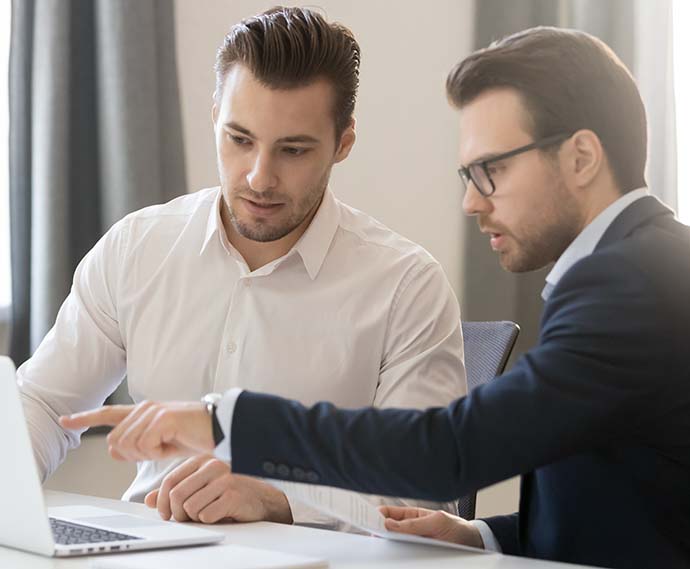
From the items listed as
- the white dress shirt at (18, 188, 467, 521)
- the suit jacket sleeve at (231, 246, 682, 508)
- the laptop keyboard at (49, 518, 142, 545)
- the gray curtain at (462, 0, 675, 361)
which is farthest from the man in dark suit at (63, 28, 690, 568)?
the gray curtain at (462, 0, 675, 361)

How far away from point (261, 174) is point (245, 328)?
28 centimetres

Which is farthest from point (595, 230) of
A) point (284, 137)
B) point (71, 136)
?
point (71, 136)

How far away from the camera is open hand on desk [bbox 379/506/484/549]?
153 cm

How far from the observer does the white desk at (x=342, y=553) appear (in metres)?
1.33

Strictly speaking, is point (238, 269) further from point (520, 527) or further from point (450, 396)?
point (520, 527)

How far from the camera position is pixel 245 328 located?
203cm

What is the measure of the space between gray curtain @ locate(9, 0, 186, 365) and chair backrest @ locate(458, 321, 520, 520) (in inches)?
43.2

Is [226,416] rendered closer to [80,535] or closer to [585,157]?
[80,535]

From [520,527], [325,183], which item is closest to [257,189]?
[325,183]

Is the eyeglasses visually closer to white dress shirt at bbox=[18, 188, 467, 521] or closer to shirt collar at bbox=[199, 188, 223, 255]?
white dress shirt at bbox=[18, 188, 467, 521]

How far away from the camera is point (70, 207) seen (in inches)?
114

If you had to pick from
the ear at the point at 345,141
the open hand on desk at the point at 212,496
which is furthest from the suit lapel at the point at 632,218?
the ear at the point at 345,141

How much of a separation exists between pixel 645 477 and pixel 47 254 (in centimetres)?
188

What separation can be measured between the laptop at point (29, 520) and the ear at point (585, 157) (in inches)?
25.4
